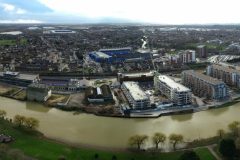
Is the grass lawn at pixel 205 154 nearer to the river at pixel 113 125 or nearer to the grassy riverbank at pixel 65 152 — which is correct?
the grassy riverbank at pixel 65 152

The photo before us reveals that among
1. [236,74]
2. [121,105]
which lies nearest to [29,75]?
[121,105]

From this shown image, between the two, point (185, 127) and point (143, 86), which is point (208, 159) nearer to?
point (185, 127)

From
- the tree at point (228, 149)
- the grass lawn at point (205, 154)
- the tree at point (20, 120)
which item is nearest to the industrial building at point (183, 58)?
the tree at point (20, 120)

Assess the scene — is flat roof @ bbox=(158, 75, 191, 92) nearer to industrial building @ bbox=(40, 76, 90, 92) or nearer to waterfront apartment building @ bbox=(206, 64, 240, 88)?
waterfront apartment building @ bbox=(206, 64, 240, 88)

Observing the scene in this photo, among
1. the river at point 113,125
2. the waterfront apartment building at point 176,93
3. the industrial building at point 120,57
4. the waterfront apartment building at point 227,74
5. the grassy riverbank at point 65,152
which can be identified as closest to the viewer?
the grassy riverbank at point 65,152

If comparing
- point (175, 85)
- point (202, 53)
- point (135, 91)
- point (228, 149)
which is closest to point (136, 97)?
point (135, 91)

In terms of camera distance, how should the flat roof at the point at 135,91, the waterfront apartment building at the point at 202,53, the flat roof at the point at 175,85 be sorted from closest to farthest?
the flat roof at the point at 135,91
the flat roof at the point at 175,85
the waterfront apartment building at the point at 202,53

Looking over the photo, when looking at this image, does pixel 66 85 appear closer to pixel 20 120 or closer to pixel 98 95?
pixel 98 95
